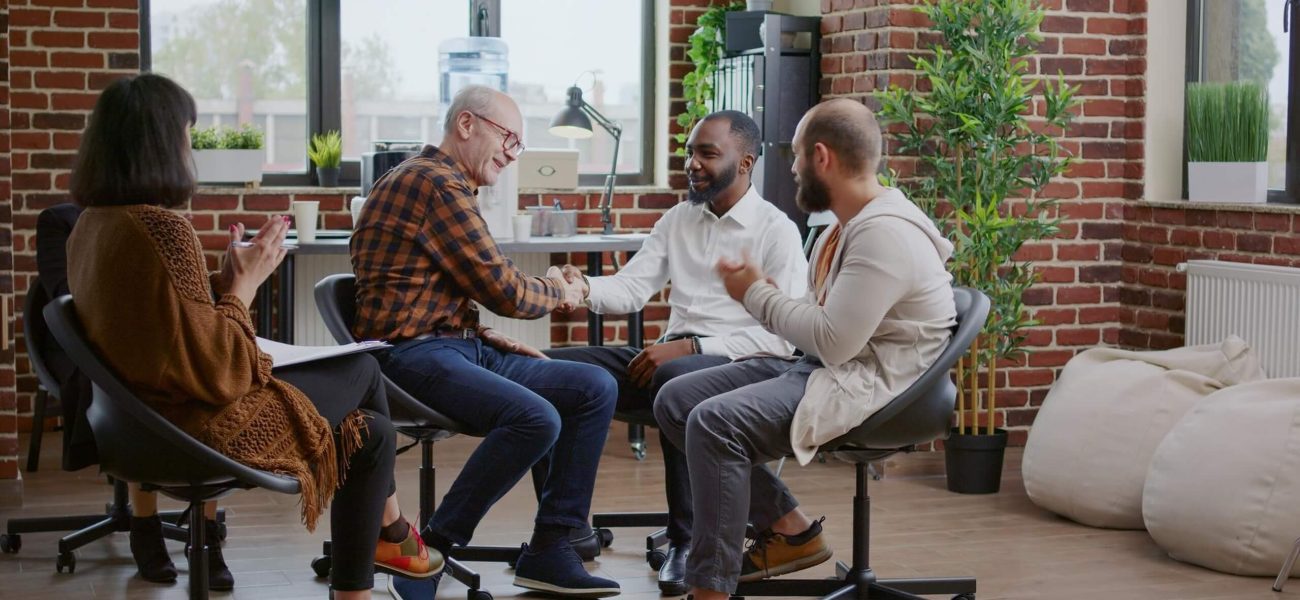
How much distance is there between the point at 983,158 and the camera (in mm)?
4719

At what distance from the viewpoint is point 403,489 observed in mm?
4734

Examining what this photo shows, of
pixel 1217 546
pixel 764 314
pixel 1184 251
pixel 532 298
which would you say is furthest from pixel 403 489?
pixel 1184 251

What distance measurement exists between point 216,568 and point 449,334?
0.83 m

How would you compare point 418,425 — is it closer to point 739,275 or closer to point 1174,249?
point 739,275

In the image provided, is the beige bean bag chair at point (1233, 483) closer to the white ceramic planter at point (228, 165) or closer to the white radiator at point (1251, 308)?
the white radiator at point (1251, 308)

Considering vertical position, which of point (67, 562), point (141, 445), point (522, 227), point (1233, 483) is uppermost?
point (522, 227)

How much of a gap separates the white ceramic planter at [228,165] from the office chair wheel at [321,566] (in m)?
2.45

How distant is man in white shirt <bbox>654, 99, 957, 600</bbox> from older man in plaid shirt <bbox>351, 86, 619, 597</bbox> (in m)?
0.36

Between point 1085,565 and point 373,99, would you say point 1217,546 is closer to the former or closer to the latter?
point 1085,565

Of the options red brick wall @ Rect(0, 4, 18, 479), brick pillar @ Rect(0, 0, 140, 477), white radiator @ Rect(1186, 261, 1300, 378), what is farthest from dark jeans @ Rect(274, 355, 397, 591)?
brick pillar @ Rect(0, 0, 140, 477)

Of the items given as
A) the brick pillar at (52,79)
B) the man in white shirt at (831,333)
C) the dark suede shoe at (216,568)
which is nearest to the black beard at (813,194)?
the man in white shirt at (831,333)

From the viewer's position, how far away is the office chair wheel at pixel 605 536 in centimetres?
400

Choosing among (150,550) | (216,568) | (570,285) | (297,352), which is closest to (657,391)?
(570,285)

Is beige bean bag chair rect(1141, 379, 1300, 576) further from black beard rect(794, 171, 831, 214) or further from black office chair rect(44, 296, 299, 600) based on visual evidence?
black office chair rect(44, 296, 299, 600)
